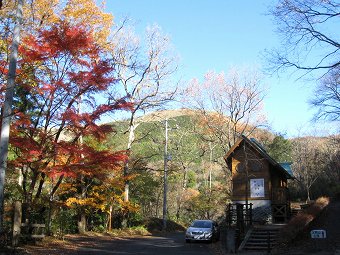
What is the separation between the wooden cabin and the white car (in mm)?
4025

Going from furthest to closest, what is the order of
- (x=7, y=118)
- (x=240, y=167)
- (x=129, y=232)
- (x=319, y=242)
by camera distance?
1. (x=129, y=232)
2. (x=240, y=167)
3. (x=319, y=242)
4. (x=7, y=118)

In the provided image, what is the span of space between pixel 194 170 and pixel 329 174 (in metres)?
27.3

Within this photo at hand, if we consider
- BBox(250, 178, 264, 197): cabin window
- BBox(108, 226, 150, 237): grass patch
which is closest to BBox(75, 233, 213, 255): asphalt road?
BBox(108, 226, 150, 237): grass patch

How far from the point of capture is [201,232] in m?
24.5

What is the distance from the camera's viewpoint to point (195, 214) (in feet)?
180

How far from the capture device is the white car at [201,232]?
24344mm

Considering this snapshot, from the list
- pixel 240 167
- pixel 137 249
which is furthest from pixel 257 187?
pixel 137 249

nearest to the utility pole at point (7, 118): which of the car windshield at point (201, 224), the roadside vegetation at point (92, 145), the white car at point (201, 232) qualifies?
the roadside vegetation at point (92, 145)

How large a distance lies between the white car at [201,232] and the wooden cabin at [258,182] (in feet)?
13.2

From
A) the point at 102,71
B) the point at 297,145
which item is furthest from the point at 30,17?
the point at 297,145

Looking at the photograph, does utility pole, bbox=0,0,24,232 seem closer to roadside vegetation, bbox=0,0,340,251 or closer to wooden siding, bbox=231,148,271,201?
roadside vegetation, bbox=0,0,340,251

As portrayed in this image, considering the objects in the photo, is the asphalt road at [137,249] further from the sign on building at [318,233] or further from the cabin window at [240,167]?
the cabin window at [240,167]

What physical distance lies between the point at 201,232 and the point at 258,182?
24.8 feet

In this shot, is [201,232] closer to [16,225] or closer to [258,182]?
[258,182]
